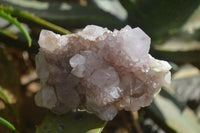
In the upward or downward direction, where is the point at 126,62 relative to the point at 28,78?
upward

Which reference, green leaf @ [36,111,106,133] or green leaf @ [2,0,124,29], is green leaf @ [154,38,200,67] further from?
green leaf @ [36,111,106,133]

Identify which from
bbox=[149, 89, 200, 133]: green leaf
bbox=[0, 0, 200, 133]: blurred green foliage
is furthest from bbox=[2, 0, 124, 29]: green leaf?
bbox=[149, 89, 200, 133]: green leaf

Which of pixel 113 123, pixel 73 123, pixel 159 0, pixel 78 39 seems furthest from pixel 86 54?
pixel 113 123

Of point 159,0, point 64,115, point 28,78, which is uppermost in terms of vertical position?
point 159,0

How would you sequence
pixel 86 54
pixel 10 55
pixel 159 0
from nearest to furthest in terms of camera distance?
pixel 86 54 < pixel 159 0 < pixel 10 55

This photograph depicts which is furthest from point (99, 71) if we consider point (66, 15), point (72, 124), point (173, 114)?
point (66, 15)

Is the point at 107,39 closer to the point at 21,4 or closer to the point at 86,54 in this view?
the point at 86,54
